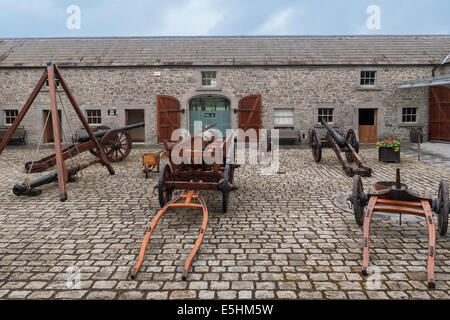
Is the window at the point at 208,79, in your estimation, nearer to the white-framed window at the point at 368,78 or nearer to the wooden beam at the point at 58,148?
the white-framed window at the point at 368,78

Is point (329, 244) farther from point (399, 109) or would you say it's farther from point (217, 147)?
point (399, 109)

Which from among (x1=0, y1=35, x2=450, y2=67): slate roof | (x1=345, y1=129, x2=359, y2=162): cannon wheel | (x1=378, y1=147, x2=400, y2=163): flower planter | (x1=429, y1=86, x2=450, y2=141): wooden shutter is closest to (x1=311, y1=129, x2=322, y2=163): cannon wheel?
(x1=345, y1=129, x2=359, y2=162): cannon wheel

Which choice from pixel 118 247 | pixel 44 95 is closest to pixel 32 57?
pixel 44 95

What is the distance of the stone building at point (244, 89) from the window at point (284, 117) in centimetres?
5

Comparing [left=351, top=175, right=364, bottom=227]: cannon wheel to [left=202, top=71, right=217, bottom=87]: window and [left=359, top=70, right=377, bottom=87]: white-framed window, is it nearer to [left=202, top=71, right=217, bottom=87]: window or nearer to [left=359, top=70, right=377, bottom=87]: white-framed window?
[left=202, top=71, right=217, bottom=87]: window

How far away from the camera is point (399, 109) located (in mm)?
16953

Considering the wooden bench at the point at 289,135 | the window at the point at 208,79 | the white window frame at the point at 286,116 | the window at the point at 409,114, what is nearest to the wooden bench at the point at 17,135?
the window at the point at 208,79

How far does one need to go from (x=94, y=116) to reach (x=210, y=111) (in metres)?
5.71

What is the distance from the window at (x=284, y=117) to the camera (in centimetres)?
1694

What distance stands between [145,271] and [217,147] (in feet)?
9.63

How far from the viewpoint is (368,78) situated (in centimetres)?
1692

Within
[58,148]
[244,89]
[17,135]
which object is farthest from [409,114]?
[17,135]

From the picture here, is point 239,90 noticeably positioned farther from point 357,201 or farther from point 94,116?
point 357,201
